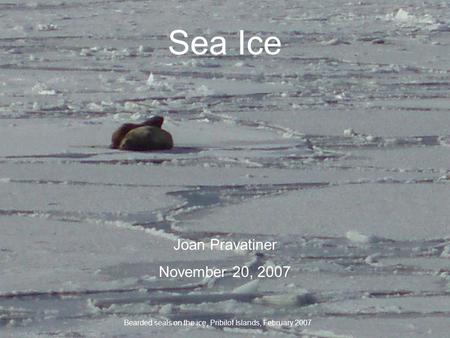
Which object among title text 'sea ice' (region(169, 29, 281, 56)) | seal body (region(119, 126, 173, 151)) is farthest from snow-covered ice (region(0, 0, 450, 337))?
title text 'sea ice' (region(169, 29, 281, 56))

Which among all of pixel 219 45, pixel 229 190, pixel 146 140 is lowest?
pixel 229 190

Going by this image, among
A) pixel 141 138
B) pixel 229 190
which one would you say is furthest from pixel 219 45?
pixel 229 190

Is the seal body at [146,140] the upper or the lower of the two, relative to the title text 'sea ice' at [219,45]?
lower

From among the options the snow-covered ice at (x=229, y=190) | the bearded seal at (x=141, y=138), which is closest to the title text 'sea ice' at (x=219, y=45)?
the snow-covered ice at (x=229, y=190)

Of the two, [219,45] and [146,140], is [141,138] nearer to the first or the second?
[146,140]

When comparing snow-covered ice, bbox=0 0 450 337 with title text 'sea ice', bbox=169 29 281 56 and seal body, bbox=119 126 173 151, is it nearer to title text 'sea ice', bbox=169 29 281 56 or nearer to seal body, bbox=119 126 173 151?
seal body, bbox=119 126 173 151

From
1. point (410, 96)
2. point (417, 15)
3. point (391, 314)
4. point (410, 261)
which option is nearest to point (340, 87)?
point (410, 96)

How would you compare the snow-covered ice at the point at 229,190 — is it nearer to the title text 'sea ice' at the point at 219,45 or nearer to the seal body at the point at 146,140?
the seal body at the point at 146,140
